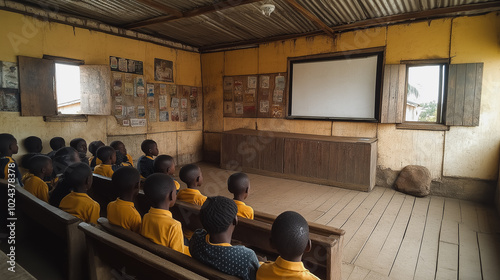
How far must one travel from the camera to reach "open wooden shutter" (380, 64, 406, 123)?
16.7ft

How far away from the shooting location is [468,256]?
2840 mm

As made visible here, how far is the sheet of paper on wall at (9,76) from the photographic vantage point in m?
4.26

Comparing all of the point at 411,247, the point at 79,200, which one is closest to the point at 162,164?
the point at 79,200

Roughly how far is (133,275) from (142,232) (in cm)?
24

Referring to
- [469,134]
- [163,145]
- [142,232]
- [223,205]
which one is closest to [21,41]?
[163,145]

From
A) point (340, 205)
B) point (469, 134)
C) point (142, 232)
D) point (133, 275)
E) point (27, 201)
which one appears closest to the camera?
point (133, 275)

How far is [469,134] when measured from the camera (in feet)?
15.3

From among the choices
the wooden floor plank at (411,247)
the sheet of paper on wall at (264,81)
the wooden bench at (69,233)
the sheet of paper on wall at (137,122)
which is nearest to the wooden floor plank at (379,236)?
the wooden floor plank at (411,247)

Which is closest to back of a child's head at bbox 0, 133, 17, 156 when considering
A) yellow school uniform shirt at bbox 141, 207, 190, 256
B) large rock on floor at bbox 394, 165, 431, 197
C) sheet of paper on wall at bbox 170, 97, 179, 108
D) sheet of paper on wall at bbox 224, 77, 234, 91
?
yellow school uniform shirt at bbox 141, 207, 190, 256

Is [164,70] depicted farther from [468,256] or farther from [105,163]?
[468,256]

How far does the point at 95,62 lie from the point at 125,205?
182 inches

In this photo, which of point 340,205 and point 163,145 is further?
point 163,145

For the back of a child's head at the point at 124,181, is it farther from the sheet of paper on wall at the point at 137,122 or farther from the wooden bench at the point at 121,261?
the sheet of paper on wall at the point at 137,122

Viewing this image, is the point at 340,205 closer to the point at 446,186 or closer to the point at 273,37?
the point at 446,186
